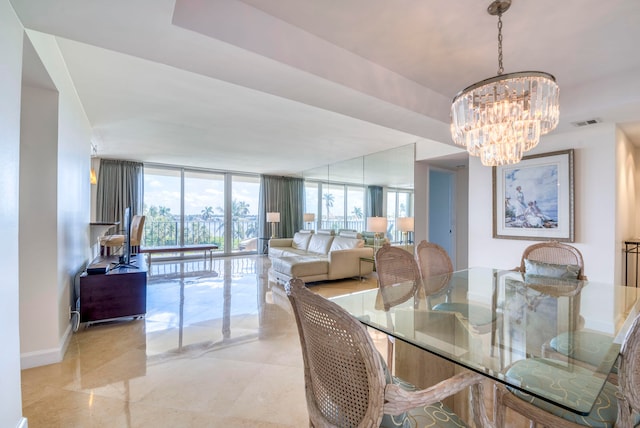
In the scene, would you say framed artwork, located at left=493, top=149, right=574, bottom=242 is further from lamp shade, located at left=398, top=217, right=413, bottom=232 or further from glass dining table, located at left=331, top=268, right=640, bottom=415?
lamp shade, located at left=398, top=217, right=413, bottom=232

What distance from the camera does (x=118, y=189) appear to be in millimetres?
6836

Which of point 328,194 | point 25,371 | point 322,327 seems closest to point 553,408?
point 322,327

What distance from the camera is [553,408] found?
1116 mm

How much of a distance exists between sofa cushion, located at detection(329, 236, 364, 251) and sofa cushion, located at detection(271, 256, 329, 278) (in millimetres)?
660

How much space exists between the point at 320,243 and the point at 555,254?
418 centimetres

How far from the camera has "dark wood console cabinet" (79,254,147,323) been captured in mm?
2918

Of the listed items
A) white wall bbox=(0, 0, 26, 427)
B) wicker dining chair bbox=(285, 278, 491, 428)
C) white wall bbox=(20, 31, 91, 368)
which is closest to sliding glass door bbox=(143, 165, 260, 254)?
white wall bbox=(20, 31, 91, 368)

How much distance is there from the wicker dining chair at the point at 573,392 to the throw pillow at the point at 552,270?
4.49 ft

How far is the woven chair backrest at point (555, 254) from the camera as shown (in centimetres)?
255

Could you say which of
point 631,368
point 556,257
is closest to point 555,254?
point 556,257

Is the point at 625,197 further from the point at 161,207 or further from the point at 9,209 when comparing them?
the point at 161,207

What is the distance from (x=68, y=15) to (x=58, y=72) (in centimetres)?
123

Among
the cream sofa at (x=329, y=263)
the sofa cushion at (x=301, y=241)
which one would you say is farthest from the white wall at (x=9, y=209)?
the sofa cushion at (x=301, y=241)

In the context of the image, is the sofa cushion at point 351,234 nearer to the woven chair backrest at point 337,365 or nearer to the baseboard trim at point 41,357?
the baseboard trim at point 41,357
